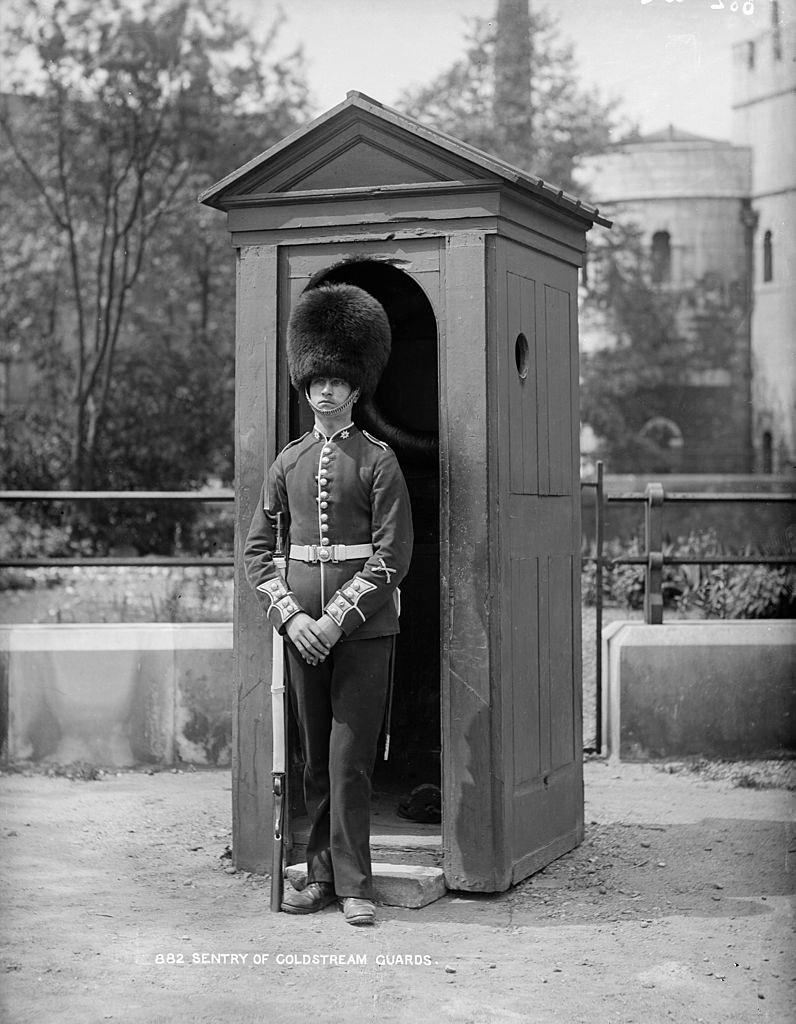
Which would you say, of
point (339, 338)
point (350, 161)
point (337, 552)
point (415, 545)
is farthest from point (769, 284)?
point (337, 552)

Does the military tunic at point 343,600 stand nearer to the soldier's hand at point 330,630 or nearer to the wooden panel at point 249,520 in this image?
the soldier's hand at point 330,630

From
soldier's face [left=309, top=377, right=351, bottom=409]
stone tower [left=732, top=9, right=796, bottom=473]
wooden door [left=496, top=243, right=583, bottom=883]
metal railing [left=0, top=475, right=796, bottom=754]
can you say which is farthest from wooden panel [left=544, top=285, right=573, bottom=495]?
stone tower [left=732, top=9, right=796, bottom=473]

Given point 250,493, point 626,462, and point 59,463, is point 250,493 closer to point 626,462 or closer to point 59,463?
point 59,463

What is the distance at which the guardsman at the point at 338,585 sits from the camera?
4.27m

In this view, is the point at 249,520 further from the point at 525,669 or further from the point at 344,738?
the point at 525,669

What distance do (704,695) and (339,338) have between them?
3.28 m

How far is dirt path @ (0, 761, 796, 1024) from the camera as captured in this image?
361 cm

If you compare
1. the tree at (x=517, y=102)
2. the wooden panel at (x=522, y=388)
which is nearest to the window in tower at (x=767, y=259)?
the tree at (x=517, y=102)

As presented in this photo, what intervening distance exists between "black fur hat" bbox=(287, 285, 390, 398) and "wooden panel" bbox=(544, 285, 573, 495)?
0.81 meters

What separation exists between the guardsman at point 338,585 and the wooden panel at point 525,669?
51 centimetres

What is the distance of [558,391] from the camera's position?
5.14 meters

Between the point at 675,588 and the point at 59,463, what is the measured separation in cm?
853

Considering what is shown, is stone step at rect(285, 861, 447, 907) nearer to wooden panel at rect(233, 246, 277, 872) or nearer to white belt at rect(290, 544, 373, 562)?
wooden panel at rect(233, 246, 277, 872)

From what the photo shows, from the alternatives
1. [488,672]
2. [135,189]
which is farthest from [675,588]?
[135,189]
